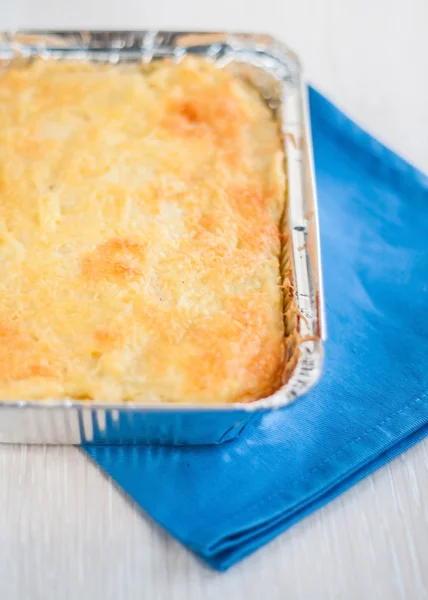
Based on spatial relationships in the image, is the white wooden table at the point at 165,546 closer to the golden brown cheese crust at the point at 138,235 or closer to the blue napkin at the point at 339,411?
the blue napkin at the point at 339,411

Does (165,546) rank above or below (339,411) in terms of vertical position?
below

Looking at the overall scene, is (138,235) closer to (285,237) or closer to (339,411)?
(285,237)

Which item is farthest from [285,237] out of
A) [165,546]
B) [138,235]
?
[165,546]

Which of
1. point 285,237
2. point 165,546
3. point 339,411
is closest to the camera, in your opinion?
point 165,546

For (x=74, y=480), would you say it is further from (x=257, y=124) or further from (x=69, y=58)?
(x=69, y=58)

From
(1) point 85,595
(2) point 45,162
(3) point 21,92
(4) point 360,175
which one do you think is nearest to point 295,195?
(4) point 360,175
